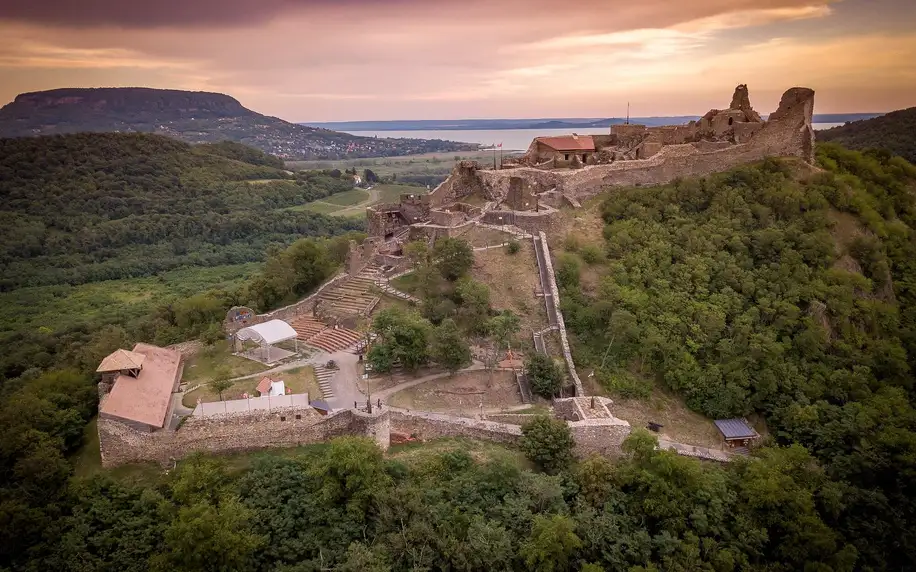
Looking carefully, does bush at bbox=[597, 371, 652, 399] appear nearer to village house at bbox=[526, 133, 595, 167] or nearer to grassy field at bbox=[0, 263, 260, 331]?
village house at bbox=[526, 133, 595, 167]

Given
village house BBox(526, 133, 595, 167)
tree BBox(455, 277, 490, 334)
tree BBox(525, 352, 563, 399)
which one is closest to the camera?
tree BBox(525, 352, 563, 399)

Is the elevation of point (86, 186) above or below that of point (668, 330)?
above

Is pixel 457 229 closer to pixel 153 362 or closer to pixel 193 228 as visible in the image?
pixel 153 362

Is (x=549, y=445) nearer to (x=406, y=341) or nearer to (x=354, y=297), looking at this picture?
(x=406, y=341)

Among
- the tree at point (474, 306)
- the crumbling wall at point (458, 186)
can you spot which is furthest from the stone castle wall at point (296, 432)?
the crumbling wall at point (458, 186)

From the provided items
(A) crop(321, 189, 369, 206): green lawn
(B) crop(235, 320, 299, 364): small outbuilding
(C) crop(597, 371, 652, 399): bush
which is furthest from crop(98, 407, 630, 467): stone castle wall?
(A) crop(321, 189, 369, 206): green lawn

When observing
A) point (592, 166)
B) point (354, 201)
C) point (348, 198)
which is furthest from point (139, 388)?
point (348, 198)

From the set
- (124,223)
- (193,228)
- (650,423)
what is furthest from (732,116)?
(124,223)
